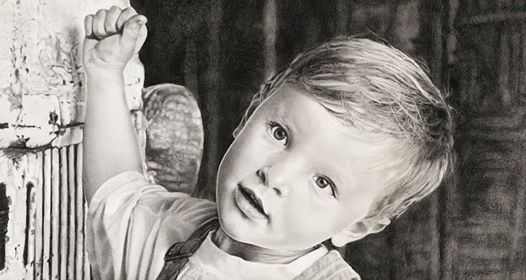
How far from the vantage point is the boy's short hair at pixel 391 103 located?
1267mm

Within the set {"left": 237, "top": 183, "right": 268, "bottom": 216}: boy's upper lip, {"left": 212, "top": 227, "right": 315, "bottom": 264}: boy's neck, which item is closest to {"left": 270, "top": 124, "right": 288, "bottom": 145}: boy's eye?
{"left": 237, "top": 183, "right": 268, "bottom": 216}: boy's upper lip

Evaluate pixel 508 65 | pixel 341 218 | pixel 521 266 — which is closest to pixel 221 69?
pixel 341 218

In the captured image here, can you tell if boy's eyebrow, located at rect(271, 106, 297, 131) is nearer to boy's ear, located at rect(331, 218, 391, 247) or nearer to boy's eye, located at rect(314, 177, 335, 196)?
boy's eye, located at rect(314, 177, 335, 196)

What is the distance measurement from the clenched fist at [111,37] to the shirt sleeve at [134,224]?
0.77 ft

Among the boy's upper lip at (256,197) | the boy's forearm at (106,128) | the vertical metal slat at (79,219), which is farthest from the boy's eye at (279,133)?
the vertical metal slat at (79,219)

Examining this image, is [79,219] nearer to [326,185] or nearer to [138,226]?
[138,226]

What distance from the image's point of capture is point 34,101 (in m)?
1.44

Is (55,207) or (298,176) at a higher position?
(298,176)

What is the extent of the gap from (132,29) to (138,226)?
395mm

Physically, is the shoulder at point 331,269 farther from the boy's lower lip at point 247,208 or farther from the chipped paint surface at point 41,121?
the chipped paint surface at point 41,121

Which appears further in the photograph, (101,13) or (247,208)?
(101,13)

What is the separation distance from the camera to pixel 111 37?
1.45 m

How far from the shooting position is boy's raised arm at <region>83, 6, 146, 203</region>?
1.45 meters

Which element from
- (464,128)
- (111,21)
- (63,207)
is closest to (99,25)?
(111,21)
